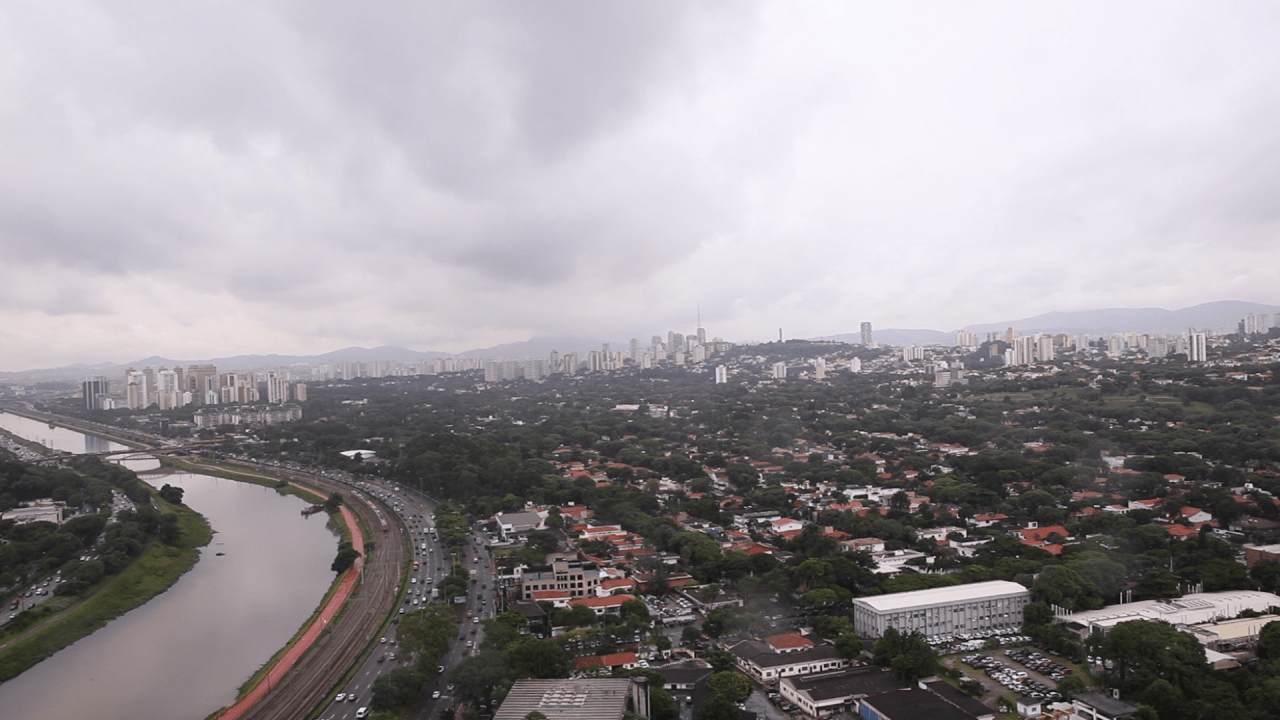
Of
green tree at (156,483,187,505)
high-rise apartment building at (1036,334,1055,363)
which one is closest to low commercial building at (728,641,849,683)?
green tree at (156,483,187,505)

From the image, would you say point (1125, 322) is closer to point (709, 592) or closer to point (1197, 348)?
point (1197, 348)

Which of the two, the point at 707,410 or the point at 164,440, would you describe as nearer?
the point at 707,410

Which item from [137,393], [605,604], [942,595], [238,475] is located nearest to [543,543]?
[605,604]

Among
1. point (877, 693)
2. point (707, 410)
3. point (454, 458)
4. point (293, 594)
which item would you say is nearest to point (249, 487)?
point (454, 458)

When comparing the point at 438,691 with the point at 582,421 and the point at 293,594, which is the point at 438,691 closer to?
the point at 293,594

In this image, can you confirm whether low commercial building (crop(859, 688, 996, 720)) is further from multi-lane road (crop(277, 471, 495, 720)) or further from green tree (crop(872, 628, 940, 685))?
multi-lane road (crop(277, 471, 495, 720))

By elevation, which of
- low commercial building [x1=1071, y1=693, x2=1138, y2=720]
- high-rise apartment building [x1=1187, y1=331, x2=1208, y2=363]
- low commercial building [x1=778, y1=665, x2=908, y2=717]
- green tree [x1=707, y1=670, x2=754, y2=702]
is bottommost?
low commercial building [x1=778, y1=665, x2=908, y2=717]
